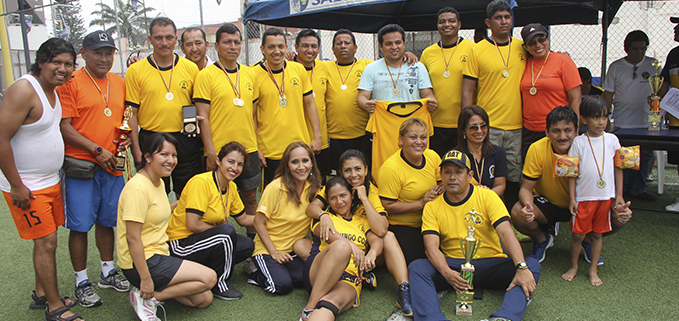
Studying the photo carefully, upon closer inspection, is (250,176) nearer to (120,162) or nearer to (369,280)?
(120,162)

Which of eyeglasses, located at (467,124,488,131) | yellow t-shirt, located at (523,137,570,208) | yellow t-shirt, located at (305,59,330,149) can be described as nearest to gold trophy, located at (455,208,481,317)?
eyeglasses, located at (467,124,488,131)

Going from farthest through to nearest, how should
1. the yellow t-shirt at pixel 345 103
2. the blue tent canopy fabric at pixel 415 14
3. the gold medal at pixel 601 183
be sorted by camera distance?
1. the blue tent canopy fabric at pixel 415 14
2. the yellow t-shirt at pixel 345 103
3. the gold medal at pixel 601 183

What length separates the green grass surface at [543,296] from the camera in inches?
122

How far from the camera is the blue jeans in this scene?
2.88 metres

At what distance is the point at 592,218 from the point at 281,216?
8.46 ft

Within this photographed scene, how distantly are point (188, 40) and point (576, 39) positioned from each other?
39.8 feet

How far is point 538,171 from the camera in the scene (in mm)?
3824

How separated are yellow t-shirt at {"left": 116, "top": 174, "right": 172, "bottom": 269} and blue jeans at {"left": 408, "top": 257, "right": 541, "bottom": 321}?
1840 mm

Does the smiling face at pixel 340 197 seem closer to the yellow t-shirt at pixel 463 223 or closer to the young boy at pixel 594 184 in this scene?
the yellow t-shirt at pixel 463 223

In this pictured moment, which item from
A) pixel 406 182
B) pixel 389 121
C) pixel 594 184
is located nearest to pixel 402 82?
pixel 389 121

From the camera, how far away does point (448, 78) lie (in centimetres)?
444

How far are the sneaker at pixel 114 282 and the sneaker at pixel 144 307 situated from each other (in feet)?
2.33

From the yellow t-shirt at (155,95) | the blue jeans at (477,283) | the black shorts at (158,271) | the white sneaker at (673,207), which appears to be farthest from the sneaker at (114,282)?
the white sneaker at (673,207)

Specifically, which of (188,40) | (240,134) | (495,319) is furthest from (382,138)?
(188,40)
